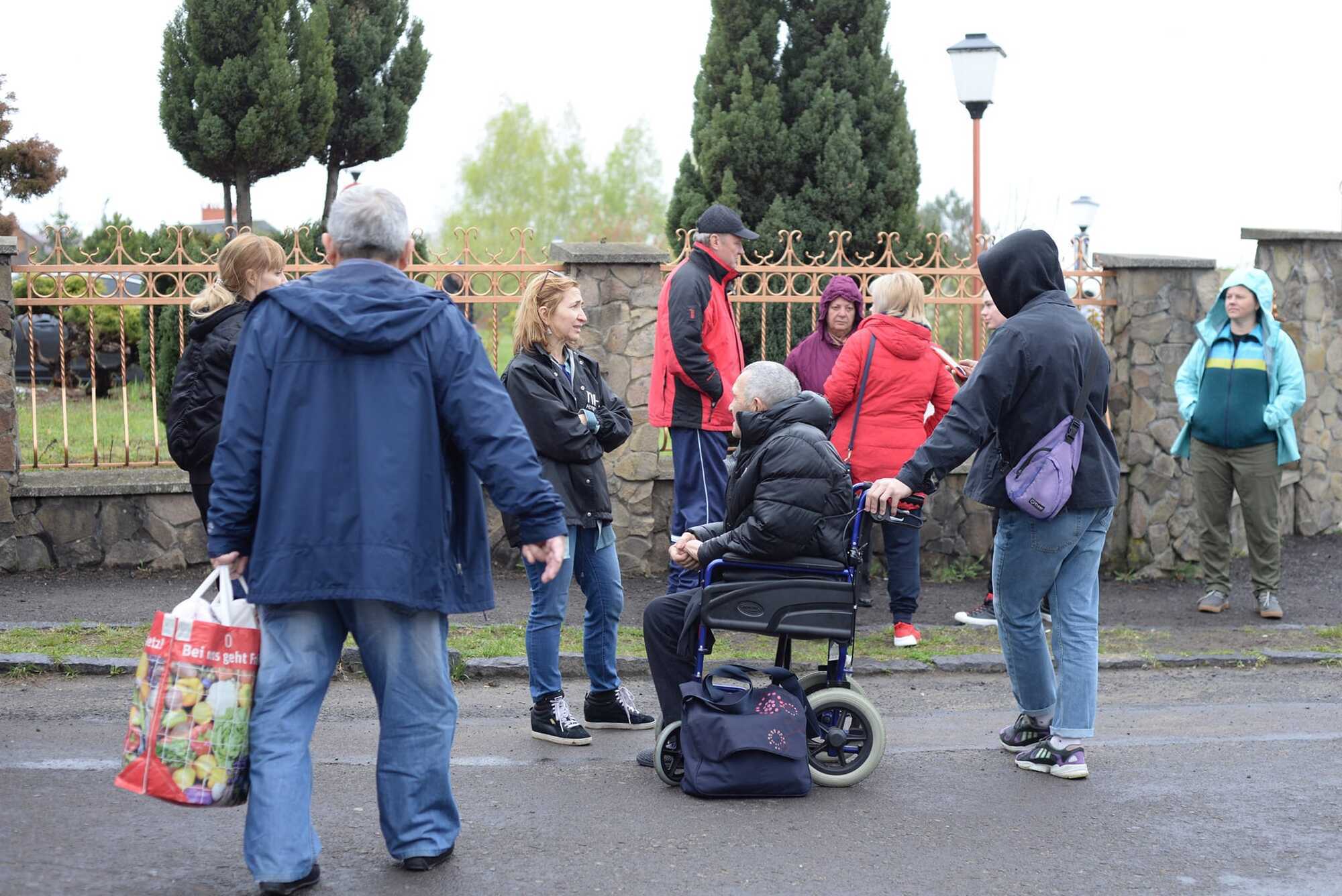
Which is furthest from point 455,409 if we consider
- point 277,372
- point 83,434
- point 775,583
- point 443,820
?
point 83,434

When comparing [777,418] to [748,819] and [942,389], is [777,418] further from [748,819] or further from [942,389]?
[942,389]

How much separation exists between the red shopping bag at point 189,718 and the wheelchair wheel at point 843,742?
6.81ft

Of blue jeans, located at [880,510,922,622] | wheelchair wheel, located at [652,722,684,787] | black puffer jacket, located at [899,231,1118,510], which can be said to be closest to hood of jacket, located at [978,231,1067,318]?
black puffer jacket, located at [899,231,1118,510]

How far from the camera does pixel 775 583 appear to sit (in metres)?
4.99

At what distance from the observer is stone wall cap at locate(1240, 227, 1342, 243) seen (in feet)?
33.5

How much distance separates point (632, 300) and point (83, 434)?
3.66m

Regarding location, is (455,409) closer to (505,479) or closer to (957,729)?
(505,479)

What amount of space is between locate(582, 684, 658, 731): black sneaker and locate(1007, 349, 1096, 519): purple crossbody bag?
1783mm

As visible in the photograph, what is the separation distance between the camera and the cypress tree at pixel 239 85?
13289mm

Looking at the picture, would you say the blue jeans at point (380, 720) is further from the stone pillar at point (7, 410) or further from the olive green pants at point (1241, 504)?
the olive green pants at point (1241, 504)

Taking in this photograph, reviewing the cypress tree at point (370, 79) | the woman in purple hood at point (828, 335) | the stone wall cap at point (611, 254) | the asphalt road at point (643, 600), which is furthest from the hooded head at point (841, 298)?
the cypress tree at point (370, 79)

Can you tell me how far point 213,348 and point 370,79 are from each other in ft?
34.4

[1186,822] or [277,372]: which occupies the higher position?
[277,372]

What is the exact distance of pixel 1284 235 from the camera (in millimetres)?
10250
